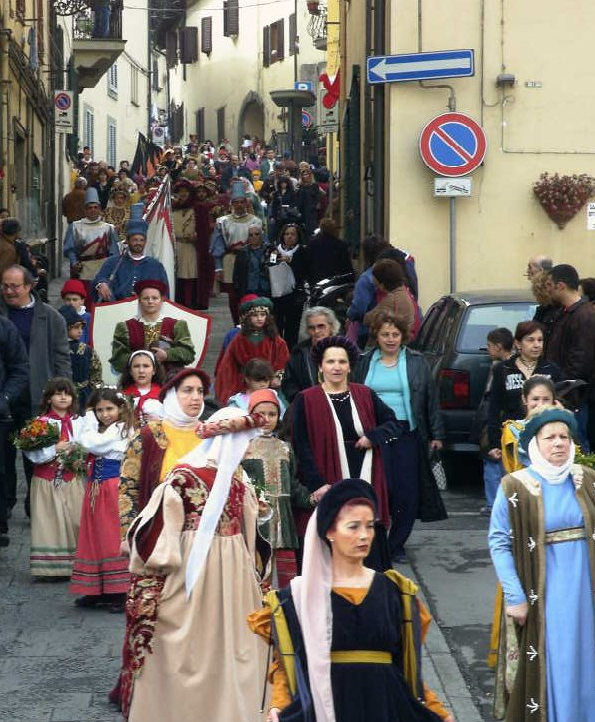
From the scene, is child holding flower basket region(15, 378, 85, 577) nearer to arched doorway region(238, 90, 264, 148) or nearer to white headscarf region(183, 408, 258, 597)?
white headscarf region(183, 408, 258, 597)

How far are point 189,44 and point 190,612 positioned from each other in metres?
65.0

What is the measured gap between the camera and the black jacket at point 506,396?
10633 mm

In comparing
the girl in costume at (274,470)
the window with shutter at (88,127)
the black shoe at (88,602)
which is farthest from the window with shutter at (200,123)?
the girl in costume at (274,470)

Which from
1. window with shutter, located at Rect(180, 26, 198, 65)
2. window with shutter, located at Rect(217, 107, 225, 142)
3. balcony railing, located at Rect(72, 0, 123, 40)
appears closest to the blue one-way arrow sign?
balcony railing, located at Rect(72, 0, 123, 40)

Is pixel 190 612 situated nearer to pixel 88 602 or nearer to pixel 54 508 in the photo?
pixel 88 602

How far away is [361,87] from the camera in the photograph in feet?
77.4

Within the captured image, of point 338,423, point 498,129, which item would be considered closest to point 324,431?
point 338,423

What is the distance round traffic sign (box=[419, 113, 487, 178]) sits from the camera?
1744 cm

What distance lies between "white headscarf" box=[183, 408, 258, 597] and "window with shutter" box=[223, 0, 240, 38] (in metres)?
59.6

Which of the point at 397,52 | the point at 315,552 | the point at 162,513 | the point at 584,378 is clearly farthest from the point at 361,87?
the point at 315,552

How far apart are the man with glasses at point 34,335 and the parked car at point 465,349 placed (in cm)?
291

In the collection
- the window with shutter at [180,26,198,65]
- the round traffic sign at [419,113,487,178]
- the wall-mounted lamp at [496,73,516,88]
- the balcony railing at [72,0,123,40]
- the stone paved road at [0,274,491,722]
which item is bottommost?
the stone paved road at [0,274,491,722]

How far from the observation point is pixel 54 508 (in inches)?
423

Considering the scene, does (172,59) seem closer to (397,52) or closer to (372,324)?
(397,52)
